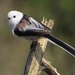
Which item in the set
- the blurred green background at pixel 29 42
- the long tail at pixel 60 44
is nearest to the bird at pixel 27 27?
the long tail at pixel 60 44

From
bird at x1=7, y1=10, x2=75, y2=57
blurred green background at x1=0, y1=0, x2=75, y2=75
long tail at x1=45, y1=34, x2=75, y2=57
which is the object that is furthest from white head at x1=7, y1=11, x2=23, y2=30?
blurred green background at x1=0, y1=0, x2=75, y2=75

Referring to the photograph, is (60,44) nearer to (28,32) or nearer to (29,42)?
(28,32)

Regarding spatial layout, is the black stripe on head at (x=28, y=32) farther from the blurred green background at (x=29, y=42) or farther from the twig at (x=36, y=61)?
the blurred green background at (x=29, y=42)

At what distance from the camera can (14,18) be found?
227 centimetres

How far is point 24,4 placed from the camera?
4.72 meters

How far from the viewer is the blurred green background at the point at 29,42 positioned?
4242mm

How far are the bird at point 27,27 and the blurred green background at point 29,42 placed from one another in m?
1.85

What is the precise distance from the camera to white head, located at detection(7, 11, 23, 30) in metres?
2.23

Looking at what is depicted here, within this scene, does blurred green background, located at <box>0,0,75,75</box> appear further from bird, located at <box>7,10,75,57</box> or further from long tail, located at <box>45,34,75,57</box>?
long tail, located at <box>45,34,75,57</box>

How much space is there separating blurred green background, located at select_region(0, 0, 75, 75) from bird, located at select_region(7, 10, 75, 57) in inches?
72.7

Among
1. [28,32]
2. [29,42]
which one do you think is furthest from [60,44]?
[29,42]

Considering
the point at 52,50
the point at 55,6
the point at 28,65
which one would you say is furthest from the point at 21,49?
the point at 28,65

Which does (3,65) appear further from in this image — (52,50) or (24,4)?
(24,4)

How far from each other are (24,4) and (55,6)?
1.03 ft
